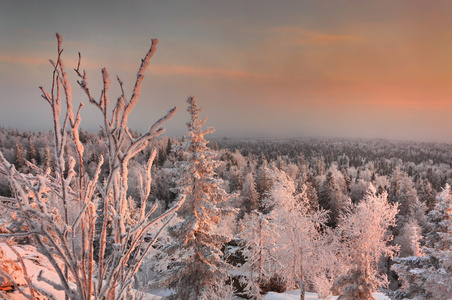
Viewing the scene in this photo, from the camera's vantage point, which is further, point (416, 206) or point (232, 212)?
point (416, 206)

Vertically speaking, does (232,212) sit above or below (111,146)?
below

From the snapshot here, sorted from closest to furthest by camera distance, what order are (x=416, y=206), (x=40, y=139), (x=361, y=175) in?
(x=416, y=206) → (x=361, y=175) → (x=40, y=139)

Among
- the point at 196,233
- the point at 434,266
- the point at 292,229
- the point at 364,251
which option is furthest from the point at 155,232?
the point at 434,266

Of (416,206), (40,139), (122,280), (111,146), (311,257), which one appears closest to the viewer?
(111,146)

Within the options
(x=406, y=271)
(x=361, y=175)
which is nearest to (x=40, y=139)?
(x=361, y=175)

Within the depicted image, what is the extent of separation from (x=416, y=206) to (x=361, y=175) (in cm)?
3061

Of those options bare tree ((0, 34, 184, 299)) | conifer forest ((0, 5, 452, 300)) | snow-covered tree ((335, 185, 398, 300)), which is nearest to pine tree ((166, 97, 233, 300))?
conifer forest ((0, 5, 452, 300))

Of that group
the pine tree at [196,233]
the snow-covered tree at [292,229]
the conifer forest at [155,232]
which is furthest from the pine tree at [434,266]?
the pine tree at [196,233]

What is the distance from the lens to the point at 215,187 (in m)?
10.4

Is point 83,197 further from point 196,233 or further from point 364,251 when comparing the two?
point 364,251

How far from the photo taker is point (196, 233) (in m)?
9.93

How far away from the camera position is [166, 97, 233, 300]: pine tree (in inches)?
378

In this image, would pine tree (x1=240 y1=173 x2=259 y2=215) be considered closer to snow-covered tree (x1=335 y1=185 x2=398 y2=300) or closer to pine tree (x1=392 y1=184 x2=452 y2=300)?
snow-covered tree (x1=335 y1=185 x2=398 y2=300)

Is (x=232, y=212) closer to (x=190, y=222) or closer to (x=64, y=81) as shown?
(x=190, y=222)
